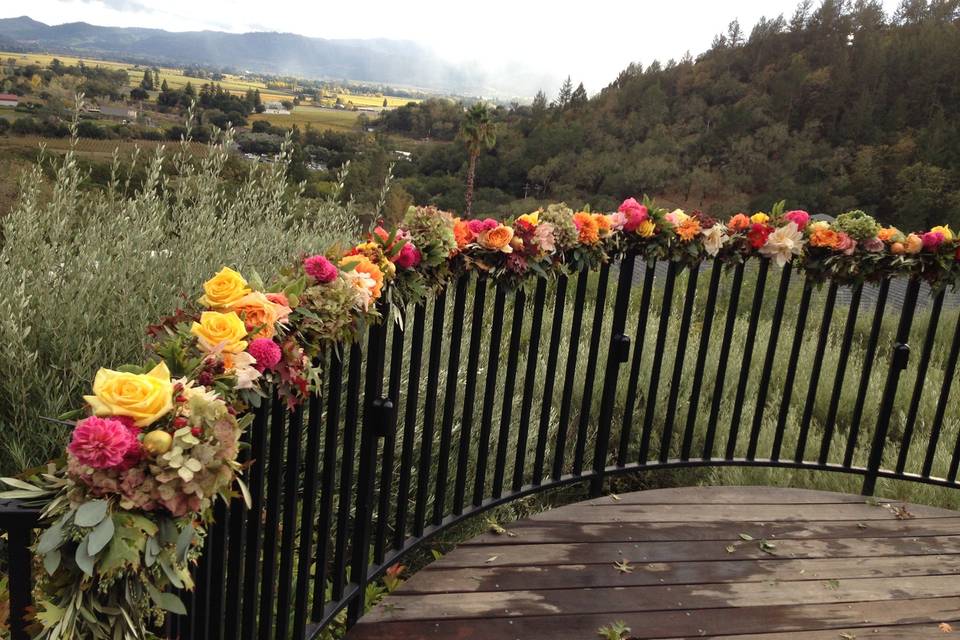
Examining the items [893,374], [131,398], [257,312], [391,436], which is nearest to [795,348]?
[893,374]

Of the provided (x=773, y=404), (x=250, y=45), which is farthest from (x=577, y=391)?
(x=250, y=45)

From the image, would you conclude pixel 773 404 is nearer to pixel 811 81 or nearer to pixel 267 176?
pixel 267 176

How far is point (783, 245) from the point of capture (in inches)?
133

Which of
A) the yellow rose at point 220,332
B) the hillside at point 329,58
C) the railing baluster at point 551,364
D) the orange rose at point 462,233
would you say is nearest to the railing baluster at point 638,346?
the railing baluster at point 551,364

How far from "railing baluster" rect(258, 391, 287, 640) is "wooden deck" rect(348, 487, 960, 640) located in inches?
18.0

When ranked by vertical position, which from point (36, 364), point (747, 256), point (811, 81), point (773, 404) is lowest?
point (773, 404)

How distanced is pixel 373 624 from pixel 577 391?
9.67ft

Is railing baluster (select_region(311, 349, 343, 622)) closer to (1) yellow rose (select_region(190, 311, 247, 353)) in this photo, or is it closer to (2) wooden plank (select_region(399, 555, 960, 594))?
(2) wooden plank (select_region(399, 555, 960, 594))

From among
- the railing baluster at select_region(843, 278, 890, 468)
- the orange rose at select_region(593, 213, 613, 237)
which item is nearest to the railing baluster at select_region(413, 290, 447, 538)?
the orange rose at select_region(593, 213, 613, 237)

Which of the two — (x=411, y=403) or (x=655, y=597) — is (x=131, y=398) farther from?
(x=655, y=597)

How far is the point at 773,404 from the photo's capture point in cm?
558

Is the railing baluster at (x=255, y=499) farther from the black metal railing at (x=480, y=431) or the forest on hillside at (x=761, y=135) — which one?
the forest on hillside at (x=761, y=135)

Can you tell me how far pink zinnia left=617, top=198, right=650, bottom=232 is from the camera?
10.5 feet

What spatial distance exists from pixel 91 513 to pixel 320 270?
936 mm
